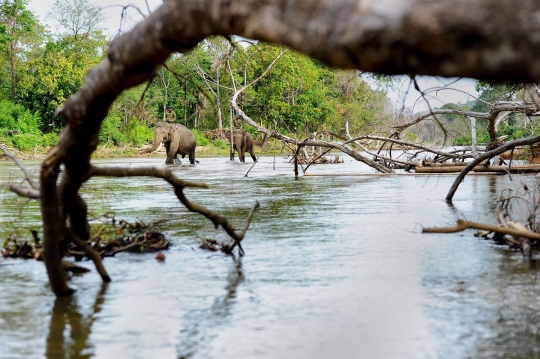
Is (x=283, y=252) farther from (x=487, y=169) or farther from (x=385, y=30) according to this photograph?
(x=487, y=169)

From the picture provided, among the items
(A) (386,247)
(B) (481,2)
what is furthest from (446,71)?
(A) (386,247)

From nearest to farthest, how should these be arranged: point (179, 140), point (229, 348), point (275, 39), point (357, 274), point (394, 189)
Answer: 1. point (275, 39)
2. point (229, 348)
3. point (357, 274)
4. point (394, 189)
5. point (179, 140)

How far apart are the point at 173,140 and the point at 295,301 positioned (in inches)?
1098

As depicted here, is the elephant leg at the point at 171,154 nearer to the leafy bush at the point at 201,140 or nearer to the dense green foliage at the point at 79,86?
the dense green foliage at the point at 79,86

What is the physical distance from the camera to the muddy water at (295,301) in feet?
13.4

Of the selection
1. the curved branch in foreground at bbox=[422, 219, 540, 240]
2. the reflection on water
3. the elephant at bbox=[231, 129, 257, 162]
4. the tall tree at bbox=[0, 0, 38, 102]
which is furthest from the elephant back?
the reflection on water

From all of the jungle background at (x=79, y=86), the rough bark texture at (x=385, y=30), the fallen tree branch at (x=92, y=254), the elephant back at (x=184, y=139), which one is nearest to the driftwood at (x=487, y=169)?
the fallen tree branch at (x=92, y=254)

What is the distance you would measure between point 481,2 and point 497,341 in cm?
272

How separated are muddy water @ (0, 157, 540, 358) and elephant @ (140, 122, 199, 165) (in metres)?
23.2

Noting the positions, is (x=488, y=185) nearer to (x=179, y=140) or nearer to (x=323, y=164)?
(x=323, y=164)

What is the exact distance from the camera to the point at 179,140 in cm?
3347

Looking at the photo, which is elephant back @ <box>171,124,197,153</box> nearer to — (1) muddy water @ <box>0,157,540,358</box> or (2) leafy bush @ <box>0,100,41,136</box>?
(2) leafy bush @ <box>0,100,41,136</box>

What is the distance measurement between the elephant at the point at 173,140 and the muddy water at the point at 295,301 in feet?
76.1

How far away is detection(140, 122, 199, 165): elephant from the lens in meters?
32.1
